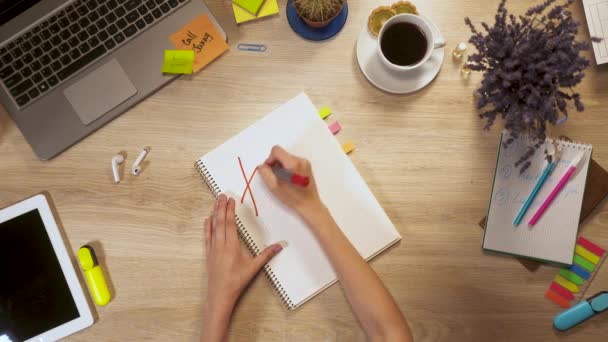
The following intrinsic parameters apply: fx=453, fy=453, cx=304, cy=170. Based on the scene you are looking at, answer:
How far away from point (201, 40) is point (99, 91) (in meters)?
0.21

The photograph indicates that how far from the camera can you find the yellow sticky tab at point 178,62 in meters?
0.84

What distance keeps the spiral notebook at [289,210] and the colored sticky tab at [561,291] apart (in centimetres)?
29

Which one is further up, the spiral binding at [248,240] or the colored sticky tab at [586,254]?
the spiral binding at [248,240]

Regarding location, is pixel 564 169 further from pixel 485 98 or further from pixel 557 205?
pixel 485 98

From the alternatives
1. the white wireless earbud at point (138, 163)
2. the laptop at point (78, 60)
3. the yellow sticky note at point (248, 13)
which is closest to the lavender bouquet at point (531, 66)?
the yellow sticky note at point (248, 13)

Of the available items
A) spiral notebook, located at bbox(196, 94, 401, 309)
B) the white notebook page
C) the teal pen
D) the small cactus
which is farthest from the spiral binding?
the white notebook page

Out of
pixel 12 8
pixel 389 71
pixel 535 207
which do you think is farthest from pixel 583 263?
pixel 12 8

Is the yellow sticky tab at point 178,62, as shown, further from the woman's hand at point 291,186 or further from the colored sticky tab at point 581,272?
the colored sticky tab at point 581,272

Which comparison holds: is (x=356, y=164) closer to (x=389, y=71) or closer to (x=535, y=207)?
(x=389, y=71)

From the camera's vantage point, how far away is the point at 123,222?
862 mm

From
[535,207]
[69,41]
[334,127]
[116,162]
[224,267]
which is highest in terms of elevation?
[69,41]

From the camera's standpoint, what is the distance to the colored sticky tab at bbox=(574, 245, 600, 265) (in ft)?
2.69

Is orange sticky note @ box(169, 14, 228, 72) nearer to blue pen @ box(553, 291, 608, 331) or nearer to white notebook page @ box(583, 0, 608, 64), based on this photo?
white notebook page @ box(583, 0, 608, 64)

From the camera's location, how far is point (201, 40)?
857 millimetres
